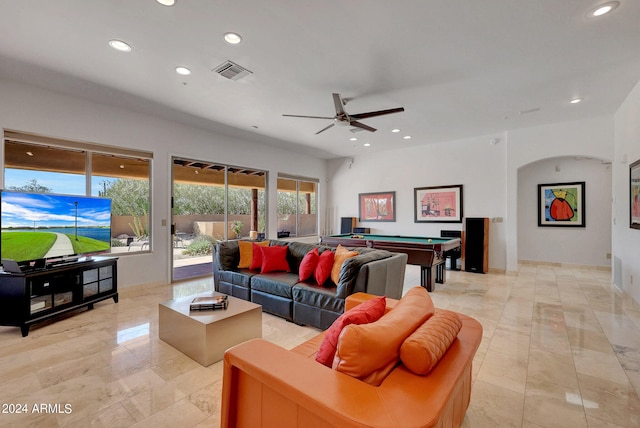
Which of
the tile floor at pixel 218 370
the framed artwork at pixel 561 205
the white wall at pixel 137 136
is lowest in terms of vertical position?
the tile floor at pixel 218 370

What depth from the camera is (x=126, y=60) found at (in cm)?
312

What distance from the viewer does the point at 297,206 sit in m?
8.06

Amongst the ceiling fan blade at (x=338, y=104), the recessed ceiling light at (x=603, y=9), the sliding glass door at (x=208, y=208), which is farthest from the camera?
the sliding glass door at (x=208, y=208)

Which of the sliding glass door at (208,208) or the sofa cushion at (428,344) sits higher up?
the sliding glass door at (208,208)

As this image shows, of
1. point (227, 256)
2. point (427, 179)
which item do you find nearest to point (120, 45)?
point (227, 256)

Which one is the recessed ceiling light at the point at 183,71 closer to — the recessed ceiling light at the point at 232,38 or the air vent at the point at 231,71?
the air vent at the point at 231,71

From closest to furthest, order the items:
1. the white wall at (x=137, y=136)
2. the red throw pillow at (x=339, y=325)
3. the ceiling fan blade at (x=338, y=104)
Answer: the red throw pillow at (x=339, y=325)
the ceiling fan blade at (x=338, y=104)
the white wall at (x=137, y=136)

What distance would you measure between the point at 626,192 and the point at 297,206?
253 inches

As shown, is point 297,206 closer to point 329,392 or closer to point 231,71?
point 231,71

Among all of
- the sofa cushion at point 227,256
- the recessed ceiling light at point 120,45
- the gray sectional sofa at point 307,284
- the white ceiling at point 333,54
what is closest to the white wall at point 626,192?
the white ceiling at point 333,54

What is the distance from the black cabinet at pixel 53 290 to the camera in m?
2.95

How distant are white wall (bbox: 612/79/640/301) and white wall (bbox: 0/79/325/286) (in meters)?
6.30

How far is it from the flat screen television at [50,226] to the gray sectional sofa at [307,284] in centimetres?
152

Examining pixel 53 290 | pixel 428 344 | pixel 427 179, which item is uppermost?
pixel 427 179
